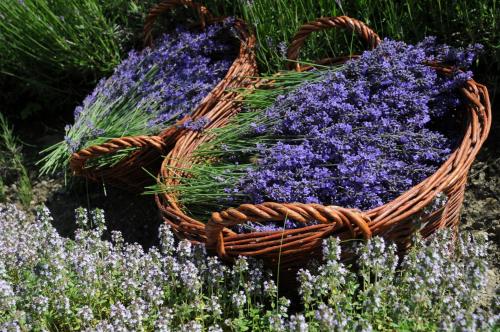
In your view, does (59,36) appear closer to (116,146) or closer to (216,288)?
(116,146)

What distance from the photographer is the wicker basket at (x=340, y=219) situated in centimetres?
203

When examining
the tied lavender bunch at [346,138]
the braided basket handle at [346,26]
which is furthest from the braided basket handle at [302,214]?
the braided basket handle at [346,26]

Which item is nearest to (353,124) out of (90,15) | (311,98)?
(311,98)

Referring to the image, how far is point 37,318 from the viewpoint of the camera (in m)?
2.21

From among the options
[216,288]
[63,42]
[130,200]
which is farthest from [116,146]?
[63,42]

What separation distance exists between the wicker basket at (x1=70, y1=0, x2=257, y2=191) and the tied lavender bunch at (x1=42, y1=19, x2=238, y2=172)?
7cm

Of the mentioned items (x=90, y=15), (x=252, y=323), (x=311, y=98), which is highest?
(x=90, y=15)

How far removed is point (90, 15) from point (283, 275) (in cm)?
198

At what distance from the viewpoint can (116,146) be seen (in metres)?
2.77

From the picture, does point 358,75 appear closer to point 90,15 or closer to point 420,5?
point 420,5

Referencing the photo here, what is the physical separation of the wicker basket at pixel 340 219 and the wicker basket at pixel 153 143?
0.51 metres

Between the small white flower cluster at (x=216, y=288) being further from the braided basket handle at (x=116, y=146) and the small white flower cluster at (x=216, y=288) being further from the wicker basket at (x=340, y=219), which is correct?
the braided basket handle at (x=116, y=146)

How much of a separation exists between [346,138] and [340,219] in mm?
450

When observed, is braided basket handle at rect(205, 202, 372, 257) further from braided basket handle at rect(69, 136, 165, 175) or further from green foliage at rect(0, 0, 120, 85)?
green foliage at rect(0, 0, 120, 85)
